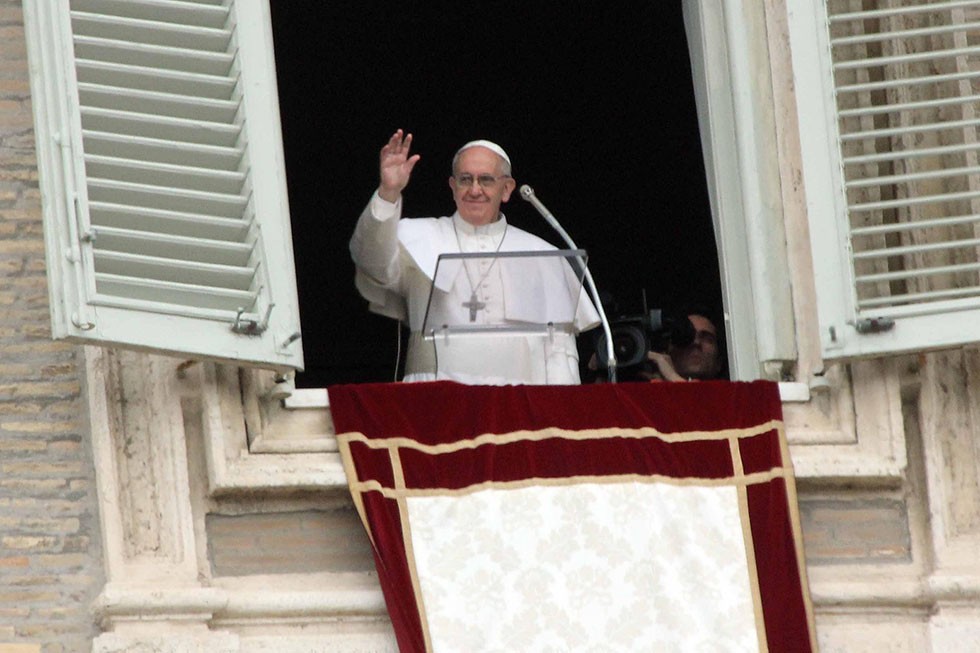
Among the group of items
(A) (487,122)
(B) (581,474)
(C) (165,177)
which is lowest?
(B) (581,474)

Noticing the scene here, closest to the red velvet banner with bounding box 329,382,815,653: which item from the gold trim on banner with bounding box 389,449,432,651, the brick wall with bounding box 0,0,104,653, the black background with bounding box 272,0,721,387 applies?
the gold trim on banner with bounding box 389,449,432,651

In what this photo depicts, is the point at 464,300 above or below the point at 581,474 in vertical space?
above

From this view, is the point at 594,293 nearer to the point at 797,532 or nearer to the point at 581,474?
the point at 581,474

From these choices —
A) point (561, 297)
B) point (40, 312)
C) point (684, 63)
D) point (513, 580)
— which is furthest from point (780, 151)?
point (684, 63)

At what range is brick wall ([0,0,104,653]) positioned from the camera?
23.4ft

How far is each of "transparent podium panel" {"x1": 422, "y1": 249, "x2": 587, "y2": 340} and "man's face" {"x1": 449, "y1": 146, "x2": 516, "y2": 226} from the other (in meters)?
0.53

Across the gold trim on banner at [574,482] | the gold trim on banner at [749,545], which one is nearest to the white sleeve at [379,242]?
the gold trim on banner at [574,482]

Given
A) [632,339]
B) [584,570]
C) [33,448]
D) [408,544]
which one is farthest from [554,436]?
[33,448]

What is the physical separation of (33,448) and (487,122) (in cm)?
406

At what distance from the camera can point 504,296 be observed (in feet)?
25.7

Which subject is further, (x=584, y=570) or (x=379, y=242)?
(x=379, y=242)

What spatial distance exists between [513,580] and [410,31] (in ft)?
13.8

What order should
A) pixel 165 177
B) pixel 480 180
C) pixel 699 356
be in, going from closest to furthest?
pixel 165 177
pixel 480 180
pixel 699 356

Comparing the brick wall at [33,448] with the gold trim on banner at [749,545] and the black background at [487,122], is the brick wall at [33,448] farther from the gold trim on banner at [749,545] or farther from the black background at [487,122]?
the black background at [487,122]
